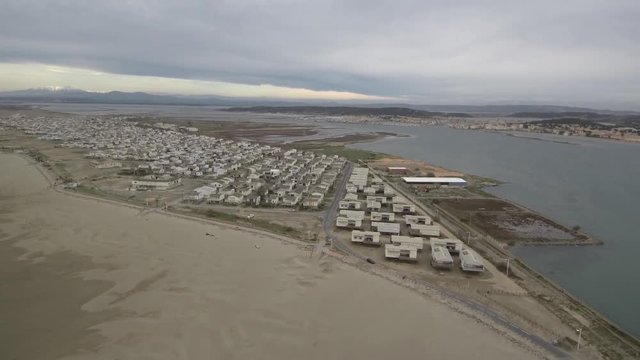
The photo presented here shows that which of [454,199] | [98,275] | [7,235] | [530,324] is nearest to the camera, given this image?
[530,324]

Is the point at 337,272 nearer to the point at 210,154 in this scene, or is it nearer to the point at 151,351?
the point at 151,351

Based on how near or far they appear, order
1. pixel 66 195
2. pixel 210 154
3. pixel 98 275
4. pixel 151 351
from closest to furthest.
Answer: pixel 151 351
pixel 98 275
pixel 66 195
pixel 210 154

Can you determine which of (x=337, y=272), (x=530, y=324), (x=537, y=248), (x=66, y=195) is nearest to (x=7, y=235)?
(x=66, y=195)

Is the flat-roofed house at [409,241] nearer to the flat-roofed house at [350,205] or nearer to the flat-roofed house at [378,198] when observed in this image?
the flat-roofed house at [350,205]

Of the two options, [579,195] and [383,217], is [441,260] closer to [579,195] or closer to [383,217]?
[383,217]

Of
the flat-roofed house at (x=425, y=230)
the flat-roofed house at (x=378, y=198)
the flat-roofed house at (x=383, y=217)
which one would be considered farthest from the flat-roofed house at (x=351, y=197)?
the flat-roofed house at (x=425, y=230)

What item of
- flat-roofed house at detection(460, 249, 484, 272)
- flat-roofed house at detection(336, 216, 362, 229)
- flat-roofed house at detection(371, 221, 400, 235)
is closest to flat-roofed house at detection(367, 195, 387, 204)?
flat-roofed house at detection(371, 221, 400, 235)

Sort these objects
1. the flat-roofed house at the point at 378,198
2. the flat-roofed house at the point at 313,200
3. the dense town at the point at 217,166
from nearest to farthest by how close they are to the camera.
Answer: the flat-roofed house at the point at 313,200
the flat-roofed house at the point at 378,198
the dense town at the point at 217,166

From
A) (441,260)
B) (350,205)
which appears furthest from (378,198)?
(441,260)
